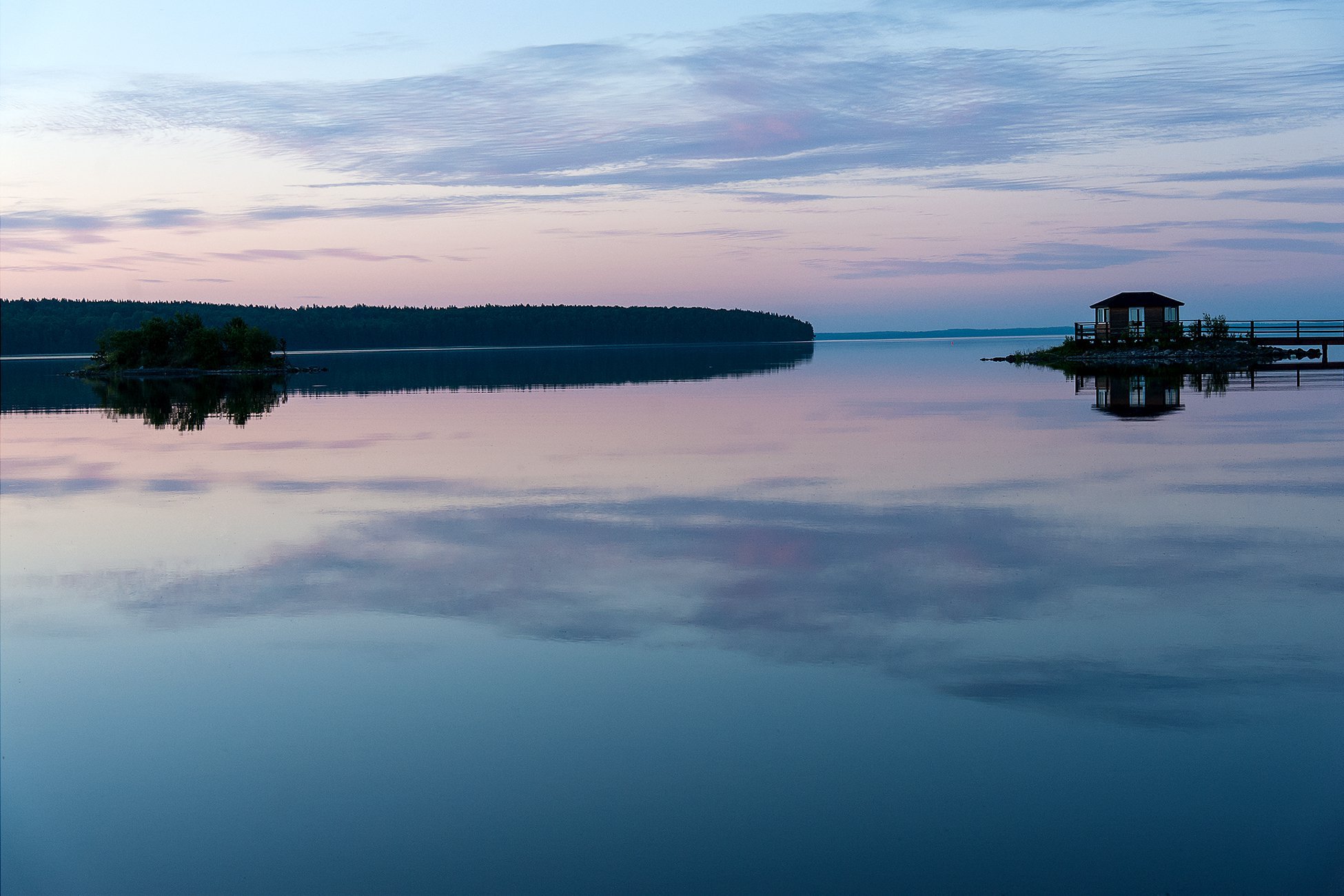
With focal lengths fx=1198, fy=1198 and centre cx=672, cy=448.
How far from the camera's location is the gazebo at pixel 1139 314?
8544cm

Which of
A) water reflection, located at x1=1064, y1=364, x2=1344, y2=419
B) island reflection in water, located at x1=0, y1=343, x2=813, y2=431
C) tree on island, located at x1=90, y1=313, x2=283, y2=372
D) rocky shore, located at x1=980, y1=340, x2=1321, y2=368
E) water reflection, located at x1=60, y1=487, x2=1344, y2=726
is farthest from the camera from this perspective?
tree on island, located at x1=90, y1=313, x2=283, y2=372

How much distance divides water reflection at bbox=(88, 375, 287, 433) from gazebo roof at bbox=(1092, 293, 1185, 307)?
190 feet

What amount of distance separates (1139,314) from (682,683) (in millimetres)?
83871

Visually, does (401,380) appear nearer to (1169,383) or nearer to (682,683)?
(1169,383)

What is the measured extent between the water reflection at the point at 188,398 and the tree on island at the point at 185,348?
18.7 ft

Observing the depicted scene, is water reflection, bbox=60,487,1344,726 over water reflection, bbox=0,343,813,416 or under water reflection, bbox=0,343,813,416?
under

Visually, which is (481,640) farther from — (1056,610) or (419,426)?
(419,426)

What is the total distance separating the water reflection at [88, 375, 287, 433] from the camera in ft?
141

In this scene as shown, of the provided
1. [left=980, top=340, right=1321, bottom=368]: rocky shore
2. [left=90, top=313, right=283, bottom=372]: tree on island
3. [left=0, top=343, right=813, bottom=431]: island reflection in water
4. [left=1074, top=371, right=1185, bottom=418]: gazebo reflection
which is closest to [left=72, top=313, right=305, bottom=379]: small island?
[left=90, top=313, right=283, bottom=372]: tree on island

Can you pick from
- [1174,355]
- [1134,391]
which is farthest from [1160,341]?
[1134,391]

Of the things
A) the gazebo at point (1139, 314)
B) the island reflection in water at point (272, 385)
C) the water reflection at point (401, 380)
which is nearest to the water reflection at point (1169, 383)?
the gazebo at point (1139, 314)

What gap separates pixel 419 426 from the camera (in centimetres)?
3794

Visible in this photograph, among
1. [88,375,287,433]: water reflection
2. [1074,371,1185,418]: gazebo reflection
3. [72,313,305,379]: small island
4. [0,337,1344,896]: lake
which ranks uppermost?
[72,313,305,379]: small island

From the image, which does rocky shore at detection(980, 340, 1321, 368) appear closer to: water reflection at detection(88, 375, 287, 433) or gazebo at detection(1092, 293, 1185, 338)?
gazebo at detection(1092, 293, 1185, 338)
